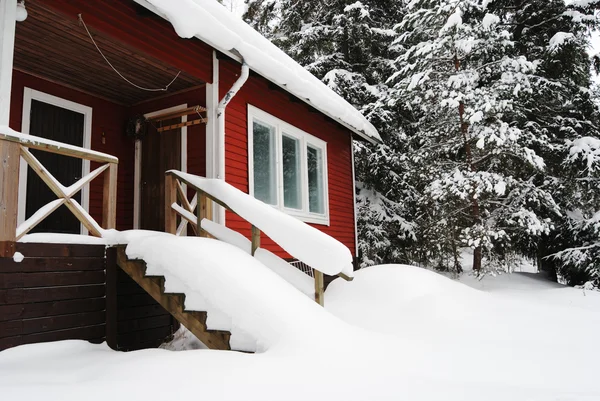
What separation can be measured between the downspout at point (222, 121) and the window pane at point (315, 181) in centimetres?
271

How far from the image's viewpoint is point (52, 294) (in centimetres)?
363

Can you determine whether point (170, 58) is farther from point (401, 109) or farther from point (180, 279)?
point (401, 109)

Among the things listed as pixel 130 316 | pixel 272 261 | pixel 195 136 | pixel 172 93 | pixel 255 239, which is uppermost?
pixel 172 93

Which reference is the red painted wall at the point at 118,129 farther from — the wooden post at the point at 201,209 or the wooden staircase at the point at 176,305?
the wooden staircase at the point at 176,305

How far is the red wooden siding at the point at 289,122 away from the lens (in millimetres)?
5953

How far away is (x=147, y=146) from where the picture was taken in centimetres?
635

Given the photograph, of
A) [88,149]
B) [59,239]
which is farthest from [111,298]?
[88,149]

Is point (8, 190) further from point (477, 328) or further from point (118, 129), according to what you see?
point (477, 328)

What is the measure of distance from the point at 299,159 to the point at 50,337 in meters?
4.94

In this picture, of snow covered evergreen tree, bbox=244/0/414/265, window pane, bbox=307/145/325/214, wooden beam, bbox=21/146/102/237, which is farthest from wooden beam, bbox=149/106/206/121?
snow covered evergreen tree, bbox=244/0/414/265

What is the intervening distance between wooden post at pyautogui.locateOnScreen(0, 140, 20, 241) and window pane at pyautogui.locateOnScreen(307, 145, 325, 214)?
16.9ft

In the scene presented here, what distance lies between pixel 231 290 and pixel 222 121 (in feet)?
9.29

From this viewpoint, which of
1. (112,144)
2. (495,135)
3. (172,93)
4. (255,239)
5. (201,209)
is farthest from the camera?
(495,135)

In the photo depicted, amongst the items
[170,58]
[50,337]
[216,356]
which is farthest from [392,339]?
[170,58]
